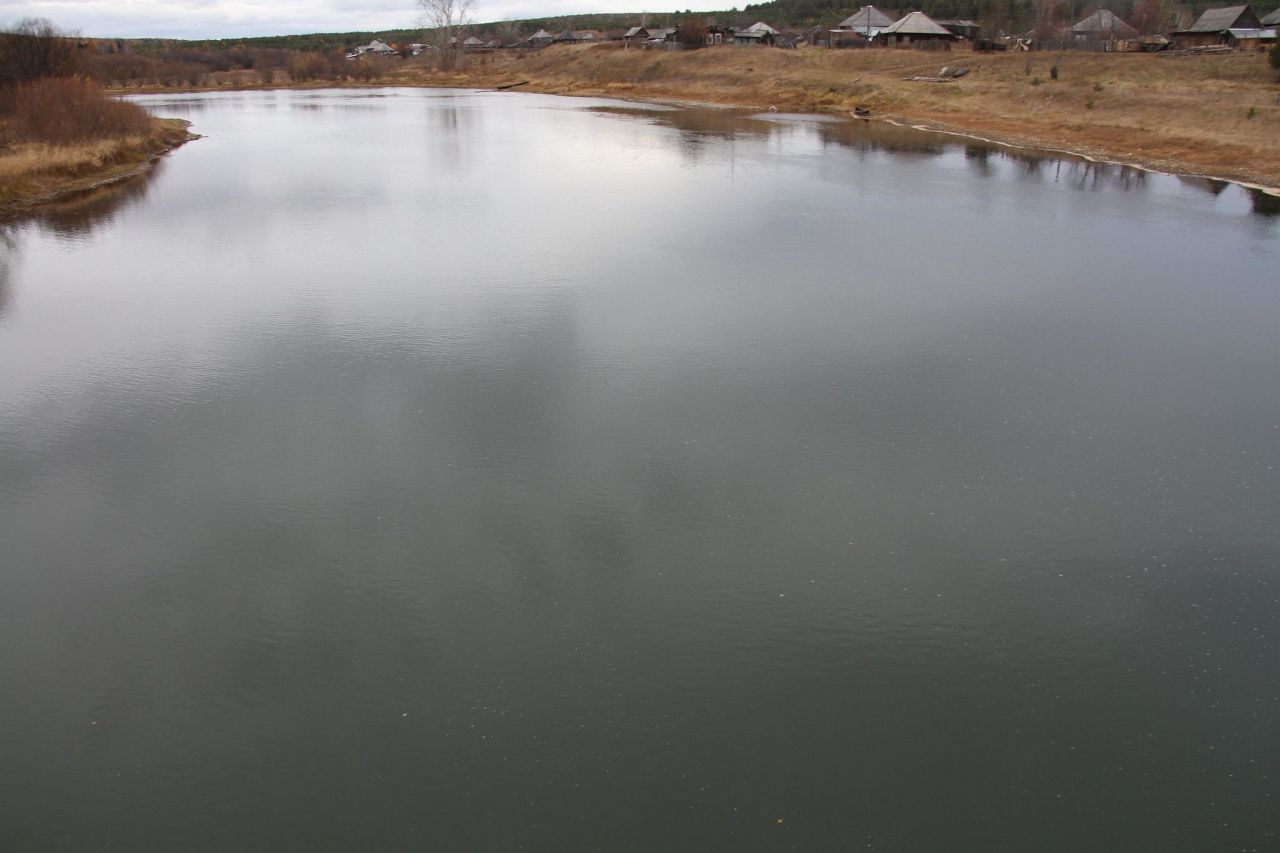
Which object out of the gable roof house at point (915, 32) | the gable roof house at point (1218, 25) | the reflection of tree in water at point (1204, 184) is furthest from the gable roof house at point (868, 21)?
the reflection of tree in water at point (1204, 184)

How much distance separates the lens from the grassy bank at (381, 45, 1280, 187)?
81.4ft

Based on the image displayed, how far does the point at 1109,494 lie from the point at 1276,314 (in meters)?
7.11

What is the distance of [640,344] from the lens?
11.3 m

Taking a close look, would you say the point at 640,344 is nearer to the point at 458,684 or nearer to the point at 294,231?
the point at 458,684

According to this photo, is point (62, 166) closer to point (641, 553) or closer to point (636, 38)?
point (641, 553)

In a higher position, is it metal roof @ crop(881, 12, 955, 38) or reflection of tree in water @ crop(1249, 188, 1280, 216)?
metal roof @ crop(881, 12, 955, 38)

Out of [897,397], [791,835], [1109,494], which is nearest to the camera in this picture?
[791,835]

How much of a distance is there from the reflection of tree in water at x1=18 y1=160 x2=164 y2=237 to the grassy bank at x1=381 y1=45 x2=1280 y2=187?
88.7 ft

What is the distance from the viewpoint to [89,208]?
20516mm

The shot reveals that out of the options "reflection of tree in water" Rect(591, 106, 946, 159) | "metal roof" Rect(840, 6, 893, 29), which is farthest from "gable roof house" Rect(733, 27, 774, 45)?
"reflection of tree in water" Rect(591, 106, 946, 159)

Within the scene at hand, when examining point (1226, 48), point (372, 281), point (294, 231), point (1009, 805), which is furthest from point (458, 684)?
point (1226, 48)

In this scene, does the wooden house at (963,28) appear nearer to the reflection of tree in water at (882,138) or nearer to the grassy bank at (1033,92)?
the grassy bank at (1033,92)

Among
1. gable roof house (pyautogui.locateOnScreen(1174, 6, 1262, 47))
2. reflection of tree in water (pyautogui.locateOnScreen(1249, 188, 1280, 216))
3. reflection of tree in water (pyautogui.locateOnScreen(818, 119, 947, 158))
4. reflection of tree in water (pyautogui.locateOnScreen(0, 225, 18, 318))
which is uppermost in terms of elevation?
gable roof house (pyautogui.locateOnScreen(1174, 6, 1262, 47))

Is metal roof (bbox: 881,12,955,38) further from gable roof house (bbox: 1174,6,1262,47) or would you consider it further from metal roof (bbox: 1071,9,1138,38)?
gable roof house (bbox: 1174,6,1262,47)
